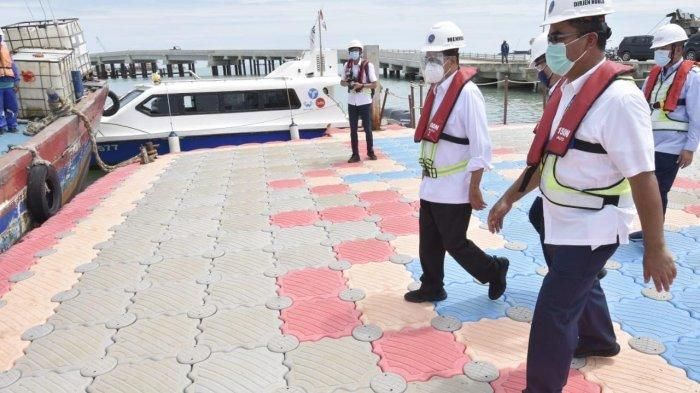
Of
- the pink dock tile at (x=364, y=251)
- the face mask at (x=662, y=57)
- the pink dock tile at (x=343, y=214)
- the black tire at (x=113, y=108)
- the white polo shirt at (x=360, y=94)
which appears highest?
the face mask at (x=662, y=57)

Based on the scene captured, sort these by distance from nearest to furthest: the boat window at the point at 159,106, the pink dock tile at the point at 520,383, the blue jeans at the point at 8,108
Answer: the pink dock tile at the point at 520,383, the blue jeans at the point at 8,108, the boat window at the point at 159,106

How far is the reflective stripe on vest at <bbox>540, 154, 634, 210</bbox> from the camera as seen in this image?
189 cm

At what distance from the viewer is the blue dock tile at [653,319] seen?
9.19ft

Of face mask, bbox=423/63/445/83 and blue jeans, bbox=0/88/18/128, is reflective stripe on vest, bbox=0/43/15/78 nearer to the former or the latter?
blue jeans, bbox=0/88/18/128

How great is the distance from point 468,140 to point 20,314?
317 centimetres

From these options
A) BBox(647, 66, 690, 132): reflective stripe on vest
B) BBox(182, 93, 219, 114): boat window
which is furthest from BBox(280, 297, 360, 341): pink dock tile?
BBox(182, 93, 219, 114): boat window

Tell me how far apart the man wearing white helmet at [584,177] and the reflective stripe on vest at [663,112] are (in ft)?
7.28

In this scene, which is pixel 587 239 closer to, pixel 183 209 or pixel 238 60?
pixel 183 209

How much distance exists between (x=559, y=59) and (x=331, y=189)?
4.21m

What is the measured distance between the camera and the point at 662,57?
382 cm

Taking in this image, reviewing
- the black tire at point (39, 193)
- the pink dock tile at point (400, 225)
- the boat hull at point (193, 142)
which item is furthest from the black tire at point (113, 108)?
the pink dock tile at point (400, 225)

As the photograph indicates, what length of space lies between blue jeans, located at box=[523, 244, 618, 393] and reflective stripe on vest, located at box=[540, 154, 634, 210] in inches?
6.7

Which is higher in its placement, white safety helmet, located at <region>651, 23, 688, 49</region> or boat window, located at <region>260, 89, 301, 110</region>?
white safety helmet, located at <region>651, 23, 688, 49</region>

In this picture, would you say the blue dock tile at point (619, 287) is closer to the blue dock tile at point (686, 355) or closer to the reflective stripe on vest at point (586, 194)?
the blue dock tile at point (686, 355)
